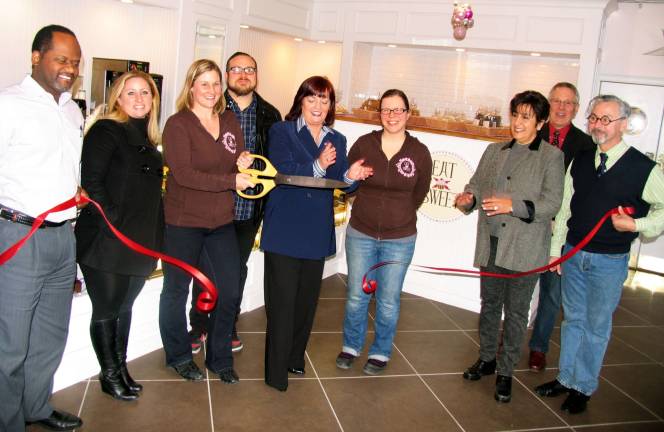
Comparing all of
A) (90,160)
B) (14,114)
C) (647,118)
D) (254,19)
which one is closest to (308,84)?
(90,160)

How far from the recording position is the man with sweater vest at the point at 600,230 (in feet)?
9.11

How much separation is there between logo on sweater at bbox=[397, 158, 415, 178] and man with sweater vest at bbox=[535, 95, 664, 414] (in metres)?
0.80

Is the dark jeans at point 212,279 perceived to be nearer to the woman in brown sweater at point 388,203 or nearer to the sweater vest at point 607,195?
the woman in brown sweater at point 388,203

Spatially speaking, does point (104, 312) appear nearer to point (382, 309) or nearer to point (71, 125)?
point (71, 125)

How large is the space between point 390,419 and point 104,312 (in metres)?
1.39

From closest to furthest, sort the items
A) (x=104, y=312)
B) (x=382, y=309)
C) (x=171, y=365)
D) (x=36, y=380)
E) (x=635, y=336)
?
(x=36, y=380), (x=104, y=312), (x=171, y=365), (x=382, y=309), (x=635, y=336)

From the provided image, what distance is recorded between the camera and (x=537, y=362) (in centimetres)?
356

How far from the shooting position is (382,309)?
128 inches

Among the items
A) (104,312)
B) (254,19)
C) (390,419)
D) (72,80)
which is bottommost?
(390,419)

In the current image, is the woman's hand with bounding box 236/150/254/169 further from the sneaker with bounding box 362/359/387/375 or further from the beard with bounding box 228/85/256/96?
the sneaker with bounding box 362/359/387/375

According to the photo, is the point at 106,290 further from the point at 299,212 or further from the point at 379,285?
the point at 379,285

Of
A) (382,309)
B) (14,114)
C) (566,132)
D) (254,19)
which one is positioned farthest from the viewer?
(254,19)

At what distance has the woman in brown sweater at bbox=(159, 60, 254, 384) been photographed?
267 cm

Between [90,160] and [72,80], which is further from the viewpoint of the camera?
[90,160]
